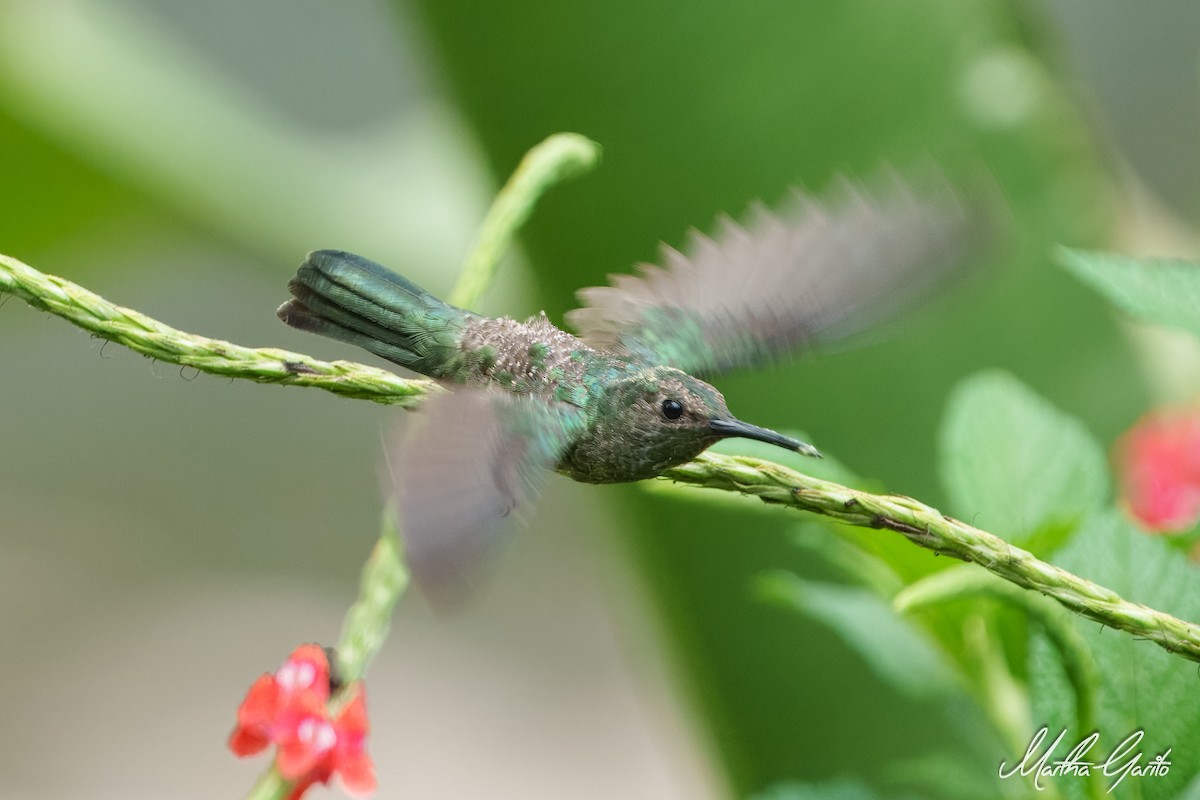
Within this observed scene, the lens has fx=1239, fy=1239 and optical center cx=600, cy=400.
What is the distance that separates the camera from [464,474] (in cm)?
57

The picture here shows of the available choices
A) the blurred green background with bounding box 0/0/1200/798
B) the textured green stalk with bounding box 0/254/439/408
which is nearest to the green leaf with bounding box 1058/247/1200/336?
the blurred green background with bounding box 0/0/1200/798

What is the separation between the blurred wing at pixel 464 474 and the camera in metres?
0.52

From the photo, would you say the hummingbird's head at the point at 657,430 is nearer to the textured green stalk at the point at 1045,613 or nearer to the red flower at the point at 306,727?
the textured green stalk at the point at 1045,613

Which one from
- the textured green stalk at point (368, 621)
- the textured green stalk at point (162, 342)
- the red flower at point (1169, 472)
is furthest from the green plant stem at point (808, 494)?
the red flower at point (1169, 472)

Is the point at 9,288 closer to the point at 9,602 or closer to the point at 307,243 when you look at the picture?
the point at 307,243

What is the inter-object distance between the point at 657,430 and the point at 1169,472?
762 mm

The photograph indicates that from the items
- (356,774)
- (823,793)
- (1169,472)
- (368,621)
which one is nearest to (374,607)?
(368,621)

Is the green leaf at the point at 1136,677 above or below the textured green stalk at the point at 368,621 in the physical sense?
below

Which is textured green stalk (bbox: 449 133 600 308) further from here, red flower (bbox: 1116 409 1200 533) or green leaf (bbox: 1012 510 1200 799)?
Result: red flower (bbox: 1116 409 1200 533)

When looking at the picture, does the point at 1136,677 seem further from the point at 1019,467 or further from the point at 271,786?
the point at 271,786

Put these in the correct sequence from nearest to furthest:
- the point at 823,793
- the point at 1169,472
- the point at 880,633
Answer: the point at 823,793
the point at 880,633
the point at 1169,472

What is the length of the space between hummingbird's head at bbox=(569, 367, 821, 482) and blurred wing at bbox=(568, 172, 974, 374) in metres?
0.11

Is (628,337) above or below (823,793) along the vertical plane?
above

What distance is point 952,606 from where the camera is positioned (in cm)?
86
